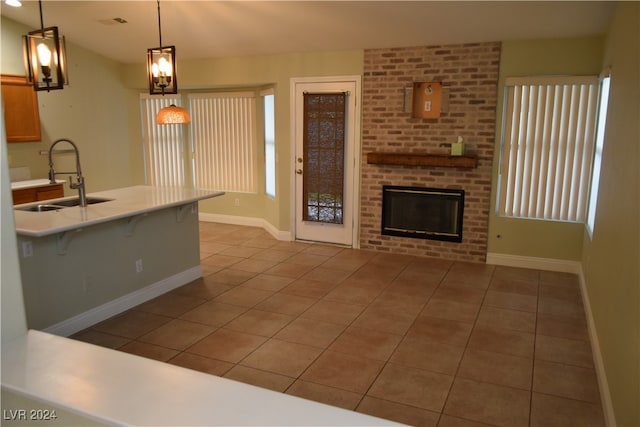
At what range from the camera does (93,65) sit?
23.7 feet

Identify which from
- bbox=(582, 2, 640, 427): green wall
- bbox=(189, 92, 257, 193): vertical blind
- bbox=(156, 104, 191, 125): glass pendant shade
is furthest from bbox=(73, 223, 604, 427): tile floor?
bbox=(189, 92, 257, 193): vertical blind

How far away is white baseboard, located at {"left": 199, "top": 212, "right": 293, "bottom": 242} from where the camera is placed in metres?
6.86

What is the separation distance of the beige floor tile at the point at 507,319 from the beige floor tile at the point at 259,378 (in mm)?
1796

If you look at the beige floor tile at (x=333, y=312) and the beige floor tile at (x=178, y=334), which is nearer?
the beige floor tile at (x=178, y=334)

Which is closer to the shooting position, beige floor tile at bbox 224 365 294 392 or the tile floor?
the tile floor

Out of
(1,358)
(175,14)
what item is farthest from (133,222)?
(1,358)

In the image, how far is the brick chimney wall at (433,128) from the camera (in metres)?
5.45

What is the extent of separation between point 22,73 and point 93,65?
1139mm

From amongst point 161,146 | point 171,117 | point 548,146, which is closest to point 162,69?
point 171,117

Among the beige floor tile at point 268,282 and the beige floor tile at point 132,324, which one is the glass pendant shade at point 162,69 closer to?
the beige floor tile at point 132,324

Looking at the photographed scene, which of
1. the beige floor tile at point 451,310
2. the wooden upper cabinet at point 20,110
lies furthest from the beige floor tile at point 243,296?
the wooden upper cabinet at point 20,110

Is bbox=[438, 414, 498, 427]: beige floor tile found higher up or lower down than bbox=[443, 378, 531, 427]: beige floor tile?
lower down

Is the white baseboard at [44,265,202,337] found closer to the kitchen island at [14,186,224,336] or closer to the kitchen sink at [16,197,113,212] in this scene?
the kitchen island at [14,186,224,336]

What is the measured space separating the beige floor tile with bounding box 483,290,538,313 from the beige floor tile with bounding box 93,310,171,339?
292 cm
